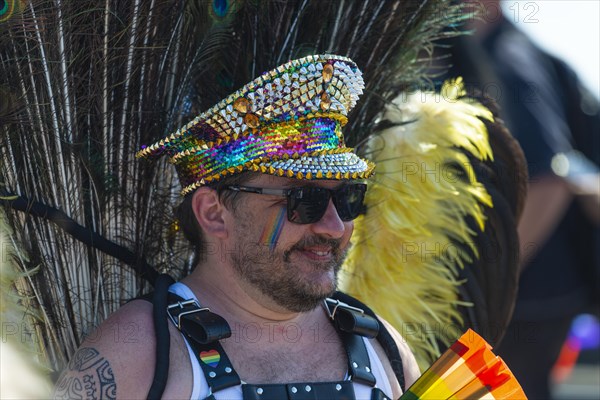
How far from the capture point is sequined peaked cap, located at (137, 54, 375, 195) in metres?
2.60

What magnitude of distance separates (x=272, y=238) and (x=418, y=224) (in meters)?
0.86

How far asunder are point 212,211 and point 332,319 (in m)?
0.49

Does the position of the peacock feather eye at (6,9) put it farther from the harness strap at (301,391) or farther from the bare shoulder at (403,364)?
the bare shoulder at (403,364)

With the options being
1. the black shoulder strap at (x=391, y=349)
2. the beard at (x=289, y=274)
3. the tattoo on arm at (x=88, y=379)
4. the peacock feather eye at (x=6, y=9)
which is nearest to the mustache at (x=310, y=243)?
the beard at (x=289, y=274)

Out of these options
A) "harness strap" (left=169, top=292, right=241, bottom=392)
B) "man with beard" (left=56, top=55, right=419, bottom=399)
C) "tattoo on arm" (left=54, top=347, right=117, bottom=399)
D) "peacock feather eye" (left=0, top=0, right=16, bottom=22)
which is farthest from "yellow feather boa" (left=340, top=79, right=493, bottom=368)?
"peacock feather eye" (left=0, top=0, right=16, bottom=22)

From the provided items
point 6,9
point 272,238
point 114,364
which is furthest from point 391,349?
point 6,9

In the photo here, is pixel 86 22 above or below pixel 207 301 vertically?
above

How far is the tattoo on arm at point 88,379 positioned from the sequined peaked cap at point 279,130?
1.96 feet

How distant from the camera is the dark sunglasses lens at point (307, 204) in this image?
260 centimetres

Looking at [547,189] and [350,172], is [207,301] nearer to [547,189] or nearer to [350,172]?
[350,172]

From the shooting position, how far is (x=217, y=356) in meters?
2.49

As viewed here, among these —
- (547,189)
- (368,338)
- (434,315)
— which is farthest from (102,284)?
(547,189)

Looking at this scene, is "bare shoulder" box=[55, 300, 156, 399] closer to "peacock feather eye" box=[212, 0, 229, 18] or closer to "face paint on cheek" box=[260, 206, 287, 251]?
"face paint on cheek" box=[260, 206, 287, 251]

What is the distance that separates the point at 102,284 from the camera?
9.32 feet
